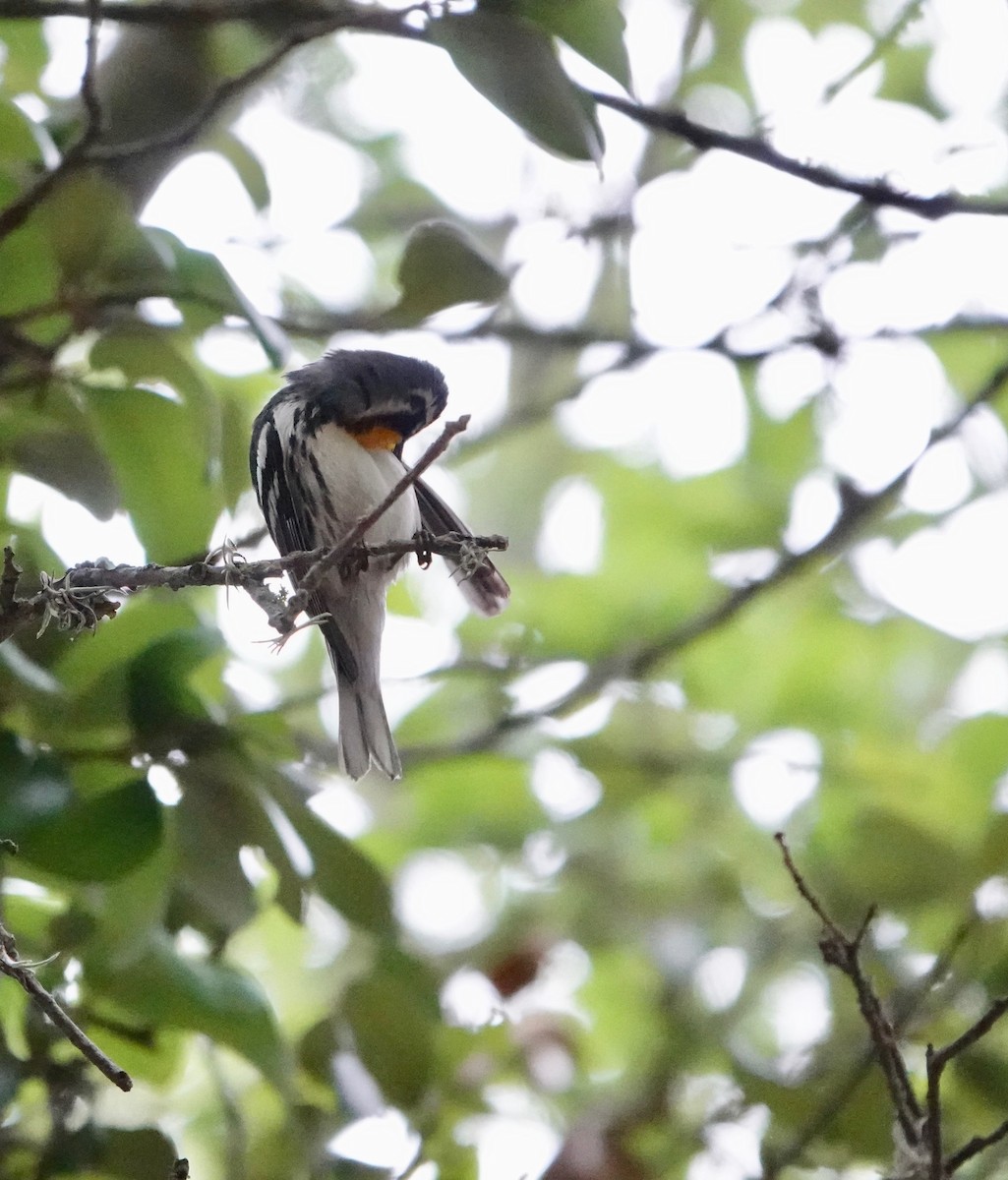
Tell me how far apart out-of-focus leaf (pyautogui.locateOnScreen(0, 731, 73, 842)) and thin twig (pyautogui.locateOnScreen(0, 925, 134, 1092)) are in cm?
36

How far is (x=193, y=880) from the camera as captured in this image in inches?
78.5

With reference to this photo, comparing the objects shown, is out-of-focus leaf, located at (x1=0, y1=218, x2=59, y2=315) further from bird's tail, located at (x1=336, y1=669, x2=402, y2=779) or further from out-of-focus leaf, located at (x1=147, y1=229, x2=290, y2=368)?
bird's tail, located at (x1=336, y1=669, x2=402, y2=779)

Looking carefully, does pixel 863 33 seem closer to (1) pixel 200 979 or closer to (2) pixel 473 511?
(2) pixel 473 511

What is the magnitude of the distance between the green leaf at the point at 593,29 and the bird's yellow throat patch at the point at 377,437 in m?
1.03

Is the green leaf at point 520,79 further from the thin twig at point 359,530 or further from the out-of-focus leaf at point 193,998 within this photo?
the out-of-focus leaf at point 193,998

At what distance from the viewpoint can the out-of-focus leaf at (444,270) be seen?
2.13 m

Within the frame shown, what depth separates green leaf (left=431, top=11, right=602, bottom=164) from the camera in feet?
6.29

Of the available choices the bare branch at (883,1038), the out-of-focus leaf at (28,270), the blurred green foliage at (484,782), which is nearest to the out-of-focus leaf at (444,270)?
the blurred green foliage at (484,782)

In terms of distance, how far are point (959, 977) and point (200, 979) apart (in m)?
1.31

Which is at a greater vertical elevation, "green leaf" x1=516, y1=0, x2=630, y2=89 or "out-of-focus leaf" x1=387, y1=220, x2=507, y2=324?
"green leaf" x1=516, y1=0, x2=630, y2=89

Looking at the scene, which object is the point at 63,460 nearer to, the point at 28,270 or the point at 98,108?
the point at 28,270

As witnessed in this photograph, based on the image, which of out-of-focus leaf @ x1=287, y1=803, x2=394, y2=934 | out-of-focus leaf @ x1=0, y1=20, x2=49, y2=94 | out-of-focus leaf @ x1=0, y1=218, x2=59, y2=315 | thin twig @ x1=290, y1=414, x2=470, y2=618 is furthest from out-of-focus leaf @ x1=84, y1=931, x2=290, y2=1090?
out-of-focus leaf @ x1=0, y1=20, x2=49, y2=94

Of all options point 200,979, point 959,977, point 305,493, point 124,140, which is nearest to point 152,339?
point 124,140

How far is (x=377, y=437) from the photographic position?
286 cm
